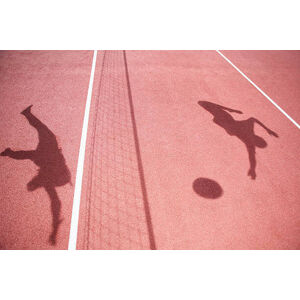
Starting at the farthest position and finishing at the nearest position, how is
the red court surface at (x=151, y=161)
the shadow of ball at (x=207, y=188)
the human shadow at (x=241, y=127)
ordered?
1. the human shadow at (x=241, y=127)
2. the shadow of ball at (x=207, y=188)
3. the red court surface at (x=151, y=161)

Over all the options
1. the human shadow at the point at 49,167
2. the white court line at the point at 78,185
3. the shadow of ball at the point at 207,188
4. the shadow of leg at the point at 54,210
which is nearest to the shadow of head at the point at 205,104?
the shadow of ball at the point at 207,188

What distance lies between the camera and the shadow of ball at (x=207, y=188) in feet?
14.2

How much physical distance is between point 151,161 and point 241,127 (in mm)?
3026

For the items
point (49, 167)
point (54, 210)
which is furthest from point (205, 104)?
point (54, 210)

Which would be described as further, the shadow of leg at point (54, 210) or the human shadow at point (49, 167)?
the human shadow at point (49, 167)

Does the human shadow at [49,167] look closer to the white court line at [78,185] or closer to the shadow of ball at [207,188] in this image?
the white court line at [78,185]

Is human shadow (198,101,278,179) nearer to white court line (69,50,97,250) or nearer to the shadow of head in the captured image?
the shadow of head

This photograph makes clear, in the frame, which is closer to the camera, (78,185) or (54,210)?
(54,210)

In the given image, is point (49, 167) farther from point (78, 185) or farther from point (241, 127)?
point (241, 127)

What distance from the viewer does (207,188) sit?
4457 mm

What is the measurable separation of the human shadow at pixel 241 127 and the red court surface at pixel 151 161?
0.03 meters

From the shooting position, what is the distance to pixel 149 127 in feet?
19.9

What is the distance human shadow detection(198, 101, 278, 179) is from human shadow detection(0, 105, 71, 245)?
4247mm
